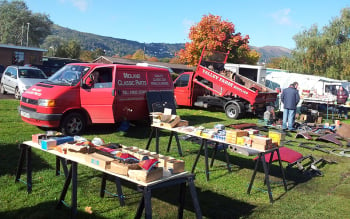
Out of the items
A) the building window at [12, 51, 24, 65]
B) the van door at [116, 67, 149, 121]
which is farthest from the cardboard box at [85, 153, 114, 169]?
the building window at [12, 51, 24, 65]

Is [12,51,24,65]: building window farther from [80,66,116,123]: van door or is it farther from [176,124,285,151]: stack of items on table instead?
[176,124,285,151]: stack of items on table

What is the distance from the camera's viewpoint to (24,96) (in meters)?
9.26

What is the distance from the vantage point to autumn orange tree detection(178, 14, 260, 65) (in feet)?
87.5

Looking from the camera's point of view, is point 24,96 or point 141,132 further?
point 141,132

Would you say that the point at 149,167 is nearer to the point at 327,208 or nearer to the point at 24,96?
the point at 327,208

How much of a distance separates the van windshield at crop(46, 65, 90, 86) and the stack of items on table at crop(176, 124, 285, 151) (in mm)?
4255

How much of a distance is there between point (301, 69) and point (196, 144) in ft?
91.1

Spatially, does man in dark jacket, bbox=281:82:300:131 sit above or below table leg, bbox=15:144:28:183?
above

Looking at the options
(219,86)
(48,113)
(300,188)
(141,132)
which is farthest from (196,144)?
(219,86)

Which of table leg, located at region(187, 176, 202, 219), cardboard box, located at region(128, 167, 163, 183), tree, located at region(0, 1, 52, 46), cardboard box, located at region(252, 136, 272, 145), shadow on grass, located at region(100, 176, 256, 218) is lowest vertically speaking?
shadow on grass, located at region(100, 176, 256, 218)

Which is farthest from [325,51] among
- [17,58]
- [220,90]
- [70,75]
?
[17,58]

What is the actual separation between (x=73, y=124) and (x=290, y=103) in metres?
8.03

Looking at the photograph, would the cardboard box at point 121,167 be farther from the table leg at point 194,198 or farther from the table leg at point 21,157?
the table leg at point 21,157

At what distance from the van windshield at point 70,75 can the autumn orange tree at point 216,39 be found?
58.9ft
